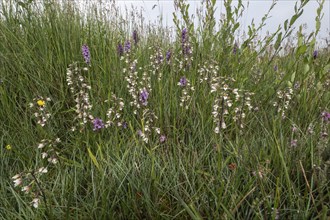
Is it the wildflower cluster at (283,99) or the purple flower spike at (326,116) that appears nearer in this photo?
the purple flower spike at (326,116)

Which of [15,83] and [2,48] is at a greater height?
[2,48]

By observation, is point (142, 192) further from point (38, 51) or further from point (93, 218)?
point (38, 51)

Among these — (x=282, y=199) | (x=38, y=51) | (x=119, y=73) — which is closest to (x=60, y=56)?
(x=38, y=51)

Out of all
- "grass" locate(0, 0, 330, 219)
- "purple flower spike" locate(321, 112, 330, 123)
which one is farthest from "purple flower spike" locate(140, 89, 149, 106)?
"purple flower spike" locate(321, 112, 330, 123)

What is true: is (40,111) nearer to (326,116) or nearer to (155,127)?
(155,127)

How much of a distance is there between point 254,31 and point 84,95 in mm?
1799

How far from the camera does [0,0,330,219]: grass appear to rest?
1.53m

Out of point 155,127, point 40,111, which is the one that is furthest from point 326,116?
point 40,111

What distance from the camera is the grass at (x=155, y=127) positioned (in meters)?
1.53

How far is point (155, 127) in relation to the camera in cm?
204

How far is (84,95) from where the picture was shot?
6.72 feet

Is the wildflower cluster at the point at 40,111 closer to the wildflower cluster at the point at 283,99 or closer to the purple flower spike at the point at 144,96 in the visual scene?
the purple flower spike at the point at 144,96

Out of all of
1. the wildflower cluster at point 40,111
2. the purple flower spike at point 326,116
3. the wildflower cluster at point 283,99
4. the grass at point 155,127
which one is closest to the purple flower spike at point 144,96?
the grass at point 155,127

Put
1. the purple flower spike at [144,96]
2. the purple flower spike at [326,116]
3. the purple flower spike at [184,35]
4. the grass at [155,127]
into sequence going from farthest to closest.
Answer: the purple flower spike at [184,35] < the purple flower spike at [144,96] < the purple flower spike at [326,116] < the grass at [155,127]
